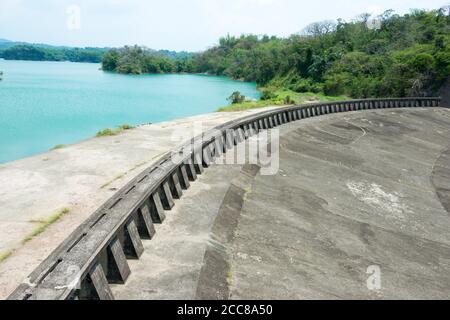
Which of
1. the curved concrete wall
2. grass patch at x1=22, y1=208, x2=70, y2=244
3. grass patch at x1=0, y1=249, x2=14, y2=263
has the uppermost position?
the curved concrete wall

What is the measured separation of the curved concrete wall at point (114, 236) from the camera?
6219 millimetres

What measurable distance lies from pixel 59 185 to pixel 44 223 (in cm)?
299

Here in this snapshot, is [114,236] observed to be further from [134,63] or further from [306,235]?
[134,63]

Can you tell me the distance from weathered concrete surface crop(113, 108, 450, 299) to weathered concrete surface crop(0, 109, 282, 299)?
221 centimetres

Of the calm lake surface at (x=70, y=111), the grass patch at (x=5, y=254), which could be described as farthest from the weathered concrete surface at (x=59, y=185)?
the calm lake surface at (x=70, y=111)

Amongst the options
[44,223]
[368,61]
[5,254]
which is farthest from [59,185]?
[368,61]

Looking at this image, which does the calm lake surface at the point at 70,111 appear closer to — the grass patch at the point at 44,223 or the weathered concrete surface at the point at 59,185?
the weathered concrete surface at the point at 59,185

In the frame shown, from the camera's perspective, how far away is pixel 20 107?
53.2 metres

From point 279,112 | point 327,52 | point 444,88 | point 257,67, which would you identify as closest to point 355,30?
point 327,52

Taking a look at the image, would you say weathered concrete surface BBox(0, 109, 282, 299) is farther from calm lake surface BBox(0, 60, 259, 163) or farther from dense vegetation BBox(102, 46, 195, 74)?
dense vegetation BBox(102, 46, 195, 74)

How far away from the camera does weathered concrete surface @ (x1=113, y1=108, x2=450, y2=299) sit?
8578mm

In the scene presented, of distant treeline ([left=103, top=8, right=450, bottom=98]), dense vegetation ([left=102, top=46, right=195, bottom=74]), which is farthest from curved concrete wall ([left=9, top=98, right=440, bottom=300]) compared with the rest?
dense vegetation ([left=102, top=46, right=195, bottom=74])

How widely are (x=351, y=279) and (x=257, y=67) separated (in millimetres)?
105321

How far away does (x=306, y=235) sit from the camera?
475 inches
